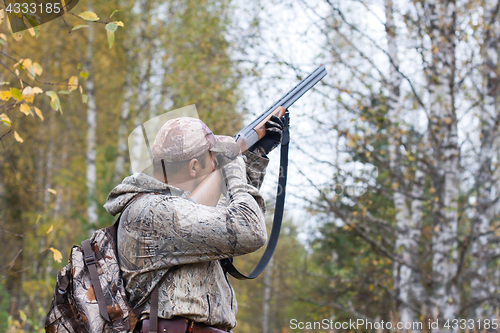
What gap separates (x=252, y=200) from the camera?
5.71 feet

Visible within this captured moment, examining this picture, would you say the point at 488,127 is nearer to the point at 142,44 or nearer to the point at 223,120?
the point at 223,120

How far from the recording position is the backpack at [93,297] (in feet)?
5.39

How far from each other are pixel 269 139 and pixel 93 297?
123 cm

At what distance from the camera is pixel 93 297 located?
5.51 ft

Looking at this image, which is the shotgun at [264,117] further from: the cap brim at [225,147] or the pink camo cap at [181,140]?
the pink camo cap at [181,140]

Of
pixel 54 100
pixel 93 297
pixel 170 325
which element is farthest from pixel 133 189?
pixel 54 100

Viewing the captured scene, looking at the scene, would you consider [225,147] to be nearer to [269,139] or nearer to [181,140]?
[181,140]

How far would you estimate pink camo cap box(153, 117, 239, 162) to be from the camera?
1.79 metres

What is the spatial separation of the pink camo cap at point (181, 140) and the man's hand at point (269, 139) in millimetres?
446

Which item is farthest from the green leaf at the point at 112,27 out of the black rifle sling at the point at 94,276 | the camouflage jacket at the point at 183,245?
the black rifle sling at the point at 94,276

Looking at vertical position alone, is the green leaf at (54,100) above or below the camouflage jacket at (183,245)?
above

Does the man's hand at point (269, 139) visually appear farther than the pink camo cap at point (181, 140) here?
Yes

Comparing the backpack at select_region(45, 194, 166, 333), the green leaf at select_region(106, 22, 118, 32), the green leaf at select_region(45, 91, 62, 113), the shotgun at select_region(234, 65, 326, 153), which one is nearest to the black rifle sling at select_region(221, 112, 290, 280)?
the shotgun at select_region(234, 65, 326, 153)

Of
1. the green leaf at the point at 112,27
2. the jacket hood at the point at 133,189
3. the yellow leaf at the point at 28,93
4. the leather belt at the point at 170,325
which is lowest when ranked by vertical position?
the leather belt at the point at 170,325
